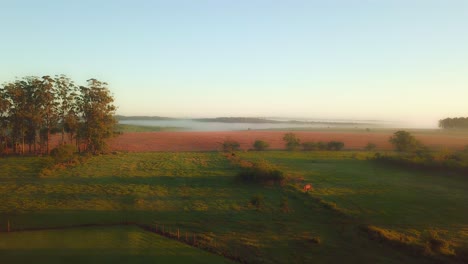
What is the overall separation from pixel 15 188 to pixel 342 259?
3512 centimetres

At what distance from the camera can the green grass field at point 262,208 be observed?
827 inches

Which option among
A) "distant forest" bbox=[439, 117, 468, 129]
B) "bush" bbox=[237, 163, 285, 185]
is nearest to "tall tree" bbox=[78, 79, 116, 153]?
"bush" bbox=[237, 163, 285, 185]

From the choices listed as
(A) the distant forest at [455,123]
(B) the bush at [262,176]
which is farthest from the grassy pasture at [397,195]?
(A) the distant forest at [455,123]

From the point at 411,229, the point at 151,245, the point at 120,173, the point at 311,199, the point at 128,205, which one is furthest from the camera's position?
the point at 120,173

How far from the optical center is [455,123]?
609 ft

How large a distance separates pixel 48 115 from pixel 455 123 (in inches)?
8272

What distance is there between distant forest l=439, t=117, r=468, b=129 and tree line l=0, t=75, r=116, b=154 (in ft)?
648

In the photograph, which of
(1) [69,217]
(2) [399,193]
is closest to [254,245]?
(1) [69,217]

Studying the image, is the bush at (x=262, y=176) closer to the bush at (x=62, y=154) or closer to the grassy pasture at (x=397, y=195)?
the grassy pasture at (x=397, y=195)

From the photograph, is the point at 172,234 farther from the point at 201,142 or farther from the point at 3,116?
the point at 201,142

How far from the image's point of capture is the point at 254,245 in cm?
2091

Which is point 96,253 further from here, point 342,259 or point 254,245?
point 342,259

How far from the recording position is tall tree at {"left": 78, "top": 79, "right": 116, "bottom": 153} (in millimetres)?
62531

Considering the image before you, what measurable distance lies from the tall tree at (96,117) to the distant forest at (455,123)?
197899 mm
